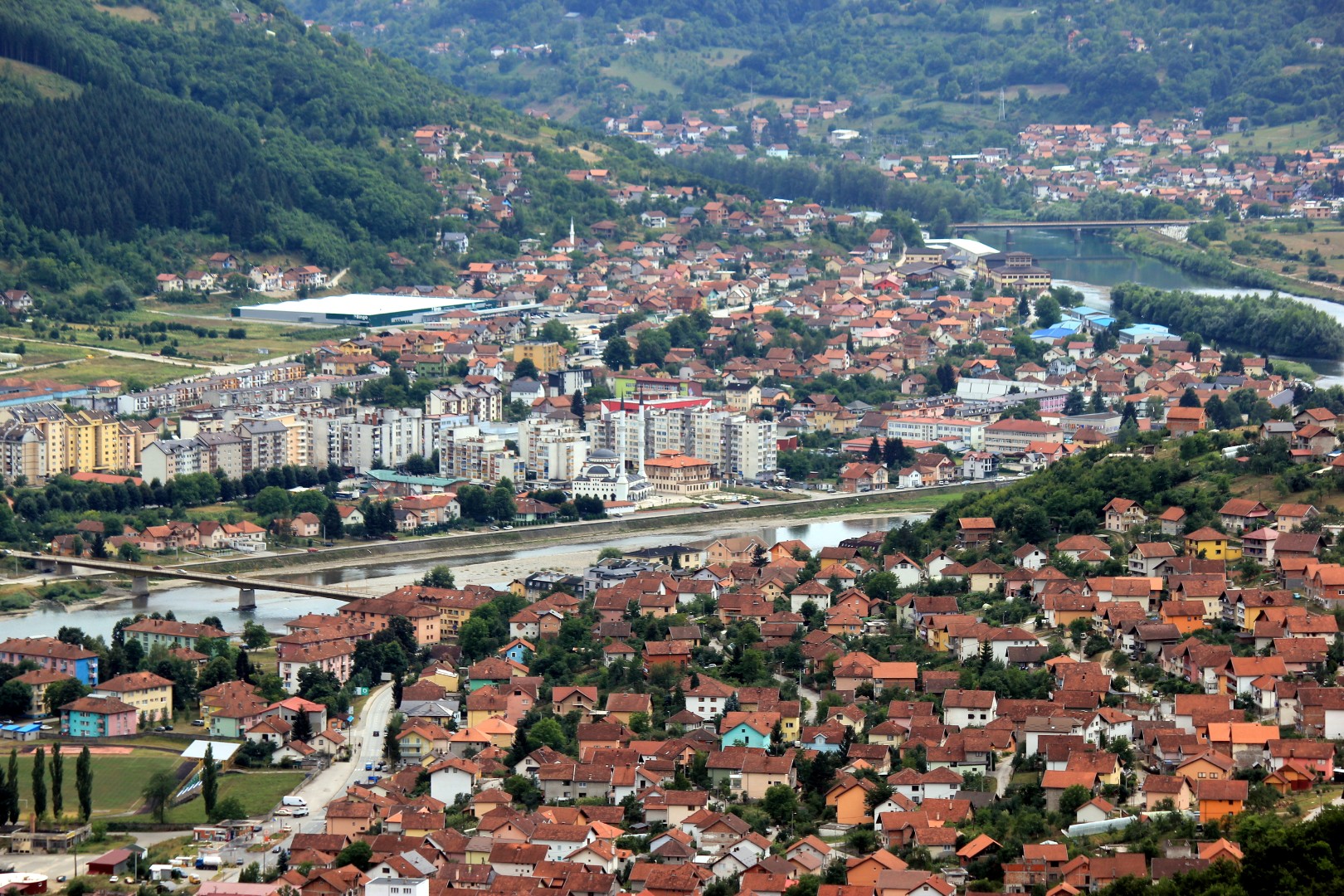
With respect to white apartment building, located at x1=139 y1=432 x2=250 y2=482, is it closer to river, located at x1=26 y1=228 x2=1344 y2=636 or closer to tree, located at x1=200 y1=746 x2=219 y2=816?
river, located at x1=26 y1=228 x2=1344 y2=636

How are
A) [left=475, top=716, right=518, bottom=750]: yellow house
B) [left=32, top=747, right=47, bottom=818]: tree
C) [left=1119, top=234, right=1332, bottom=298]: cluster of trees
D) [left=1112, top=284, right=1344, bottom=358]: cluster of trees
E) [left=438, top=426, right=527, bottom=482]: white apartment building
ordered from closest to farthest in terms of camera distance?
[left=32, top=747, right=47, bottom=818]: tree, [left=475, top=716, right=518, bottom=750]: yellow house, [left=438, top=426, right=527, bottom=482]: white apartment building, [left=1112, top=284, right=1344, bottom=358]: cluster of trees, [left=1119, top=234, right=1332, bottom=298]: cluster of trees

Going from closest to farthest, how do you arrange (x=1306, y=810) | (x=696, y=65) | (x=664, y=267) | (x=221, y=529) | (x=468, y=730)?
(x=1306, y=810) < (x=468, y=730) < (x=221, y=529) < (x=664, y=267) < (x=696, y=65)

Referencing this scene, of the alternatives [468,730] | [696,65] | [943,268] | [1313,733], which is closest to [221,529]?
[468,730]

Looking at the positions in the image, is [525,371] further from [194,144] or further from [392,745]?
[392,745]

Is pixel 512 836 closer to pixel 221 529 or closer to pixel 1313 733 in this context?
pixel 1313 733

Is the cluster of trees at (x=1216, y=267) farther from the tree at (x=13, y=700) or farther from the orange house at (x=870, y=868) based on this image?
the orange house at (x=870, y=868)

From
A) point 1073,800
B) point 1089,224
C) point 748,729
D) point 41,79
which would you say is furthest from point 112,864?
point 1089,224

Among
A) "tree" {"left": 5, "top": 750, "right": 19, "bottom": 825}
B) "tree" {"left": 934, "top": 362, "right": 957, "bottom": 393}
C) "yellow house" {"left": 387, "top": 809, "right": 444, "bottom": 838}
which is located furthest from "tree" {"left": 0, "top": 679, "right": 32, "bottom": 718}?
"tree" {"left": 934, "top": 362, "right": 957, "bottom": 393}
